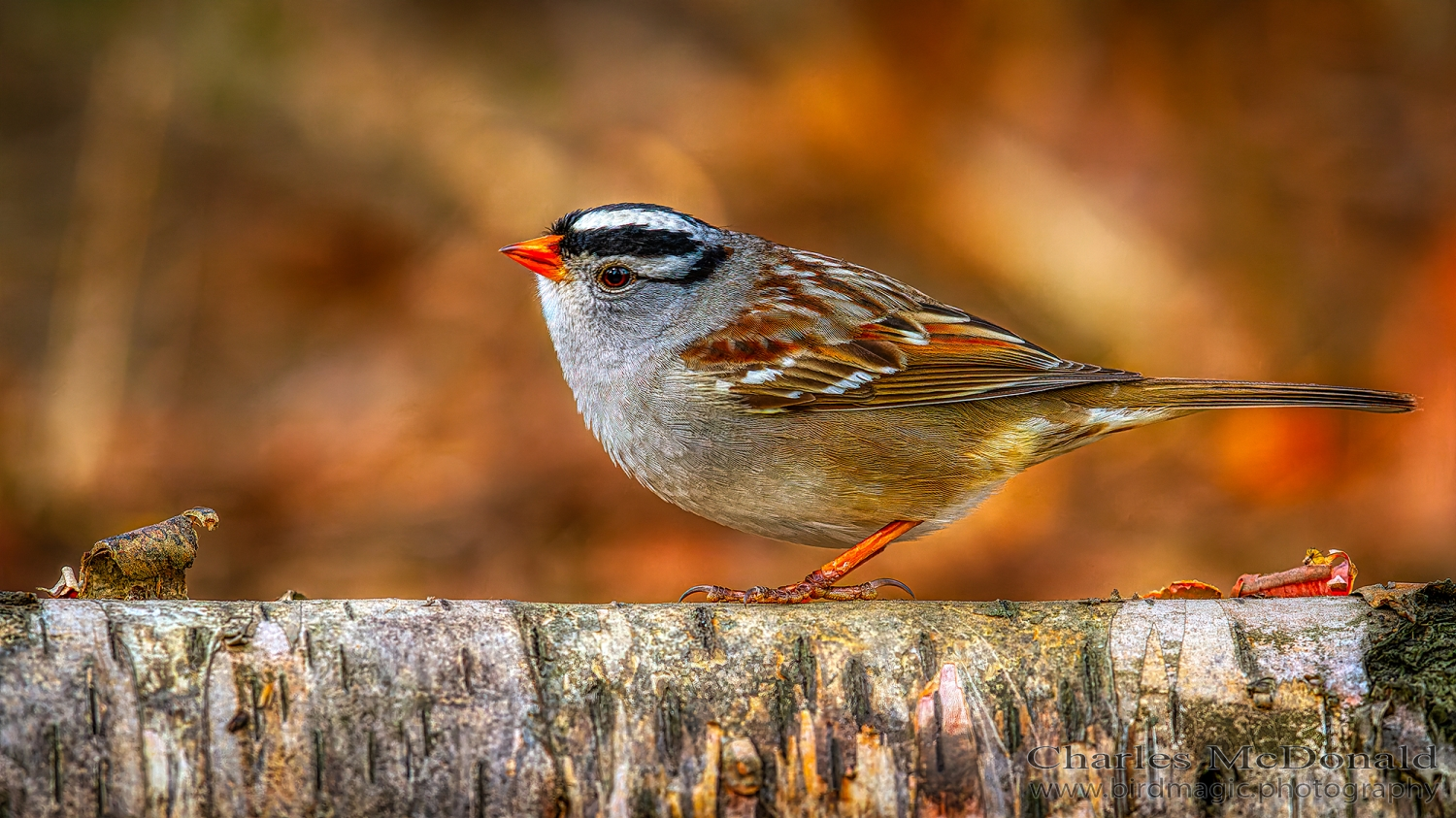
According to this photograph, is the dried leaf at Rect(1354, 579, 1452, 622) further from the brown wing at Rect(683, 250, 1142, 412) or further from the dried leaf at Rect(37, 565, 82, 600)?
the dried leaf at Rect(37, 565, 82, 600)

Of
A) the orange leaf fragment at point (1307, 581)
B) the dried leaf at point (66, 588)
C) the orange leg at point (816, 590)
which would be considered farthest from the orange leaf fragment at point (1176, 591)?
the dried leaf at point (66, 588)

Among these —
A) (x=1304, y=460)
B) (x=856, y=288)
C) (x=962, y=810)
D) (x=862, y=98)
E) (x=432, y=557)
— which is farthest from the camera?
(x=862, y=98)

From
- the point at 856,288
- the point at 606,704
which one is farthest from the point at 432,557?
the point at 606,704

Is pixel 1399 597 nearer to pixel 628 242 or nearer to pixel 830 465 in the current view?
pixel 830 465

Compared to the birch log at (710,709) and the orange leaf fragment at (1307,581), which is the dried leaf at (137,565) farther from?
the orange leaf fragment at (1307,581)

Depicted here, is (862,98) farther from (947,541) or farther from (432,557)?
(432,557)

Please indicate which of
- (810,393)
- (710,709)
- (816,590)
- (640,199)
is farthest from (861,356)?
(640,199)
